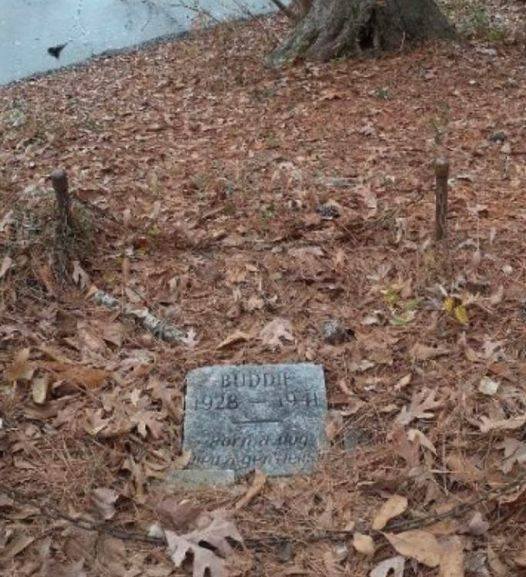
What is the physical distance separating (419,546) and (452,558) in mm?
107

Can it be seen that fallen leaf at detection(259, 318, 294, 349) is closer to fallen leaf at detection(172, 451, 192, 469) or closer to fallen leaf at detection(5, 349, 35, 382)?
fallen leaf at detection(172, 451, 192, 469)

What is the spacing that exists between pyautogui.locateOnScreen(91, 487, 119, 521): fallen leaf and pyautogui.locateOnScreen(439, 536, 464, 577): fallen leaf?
1107mm

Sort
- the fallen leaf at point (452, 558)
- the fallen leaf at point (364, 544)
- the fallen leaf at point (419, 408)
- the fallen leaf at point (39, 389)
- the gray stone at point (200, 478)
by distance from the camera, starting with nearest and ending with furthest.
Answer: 1. the fallen leaf at point (452, 558)
2. the fallen leaf at point (364, 544)
3. the gray stone at point (200, 478)
4. the fallen leaf at point (419, 408)
5. the fallen leaf at point (39, 389)

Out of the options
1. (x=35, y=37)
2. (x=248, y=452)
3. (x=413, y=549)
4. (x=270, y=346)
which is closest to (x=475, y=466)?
(x=413, y=549)

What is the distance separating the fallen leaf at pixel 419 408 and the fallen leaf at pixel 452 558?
0.54m

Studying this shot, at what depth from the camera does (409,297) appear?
11.6ft

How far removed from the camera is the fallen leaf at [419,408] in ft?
9.54

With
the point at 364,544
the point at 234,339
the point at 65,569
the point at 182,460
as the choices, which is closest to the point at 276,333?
the point at 234,339

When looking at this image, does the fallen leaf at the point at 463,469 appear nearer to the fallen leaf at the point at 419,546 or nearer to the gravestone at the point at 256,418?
the fallen leaf at the point at 419,546

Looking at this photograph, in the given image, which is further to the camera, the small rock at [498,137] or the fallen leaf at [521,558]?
the small rock at [498,137]

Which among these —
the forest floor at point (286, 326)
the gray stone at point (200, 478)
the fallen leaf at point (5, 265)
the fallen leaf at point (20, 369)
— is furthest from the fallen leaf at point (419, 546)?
the fallen leaf at point (5, 265)

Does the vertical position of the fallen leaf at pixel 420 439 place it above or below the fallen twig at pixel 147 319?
below

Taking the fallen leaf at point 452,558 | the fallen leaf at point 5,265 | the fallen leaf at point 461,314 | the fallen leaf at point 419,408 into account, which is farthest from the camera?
the fallen leaf at point 5,265

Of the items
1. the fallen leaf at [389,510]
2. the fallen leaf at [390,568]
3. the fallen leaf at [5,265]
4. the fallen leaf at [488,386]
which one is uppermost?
the fallen leaf at [5,265]
